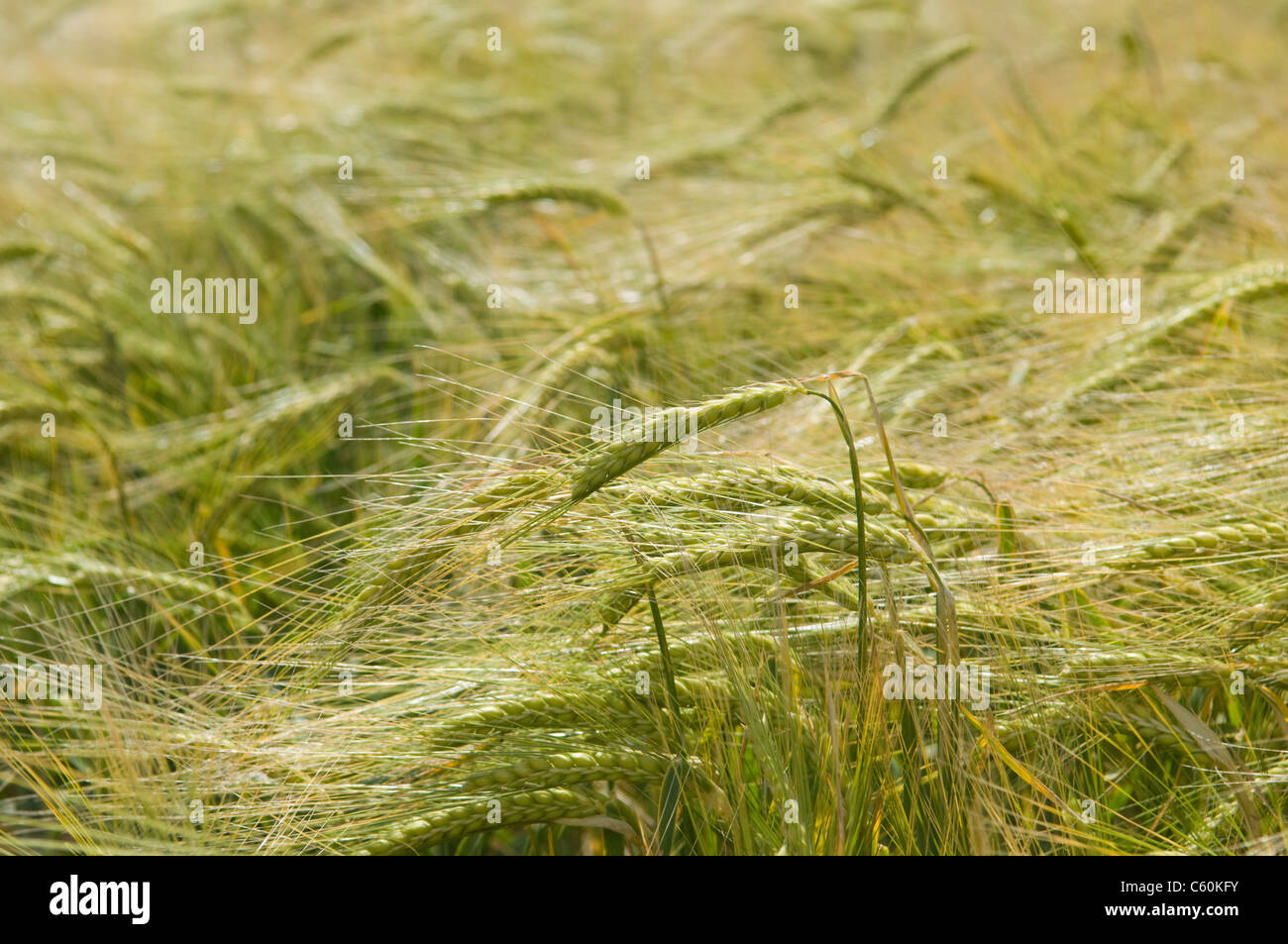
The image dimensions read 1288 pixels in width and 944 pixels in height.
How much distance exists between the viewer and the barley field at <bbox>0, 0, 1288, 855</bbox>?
1037 mm

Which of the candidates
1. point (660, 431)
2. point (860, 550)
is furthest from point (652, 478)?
point (860, 550)

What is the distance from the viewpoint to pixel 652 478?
111 cm

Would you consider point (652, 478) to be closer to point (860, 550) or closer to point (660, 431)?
point (660, 431)

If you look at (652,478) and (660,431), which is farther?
(652,478)

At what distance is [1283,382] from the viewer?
1.36 metres

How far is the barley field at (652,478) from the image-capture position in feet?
3.40

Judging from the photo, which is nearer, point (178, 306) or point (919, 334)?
point (919, 334)

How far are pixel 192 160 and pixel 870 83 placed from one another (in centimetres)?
242

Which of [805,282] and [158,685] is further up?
[805,282]
